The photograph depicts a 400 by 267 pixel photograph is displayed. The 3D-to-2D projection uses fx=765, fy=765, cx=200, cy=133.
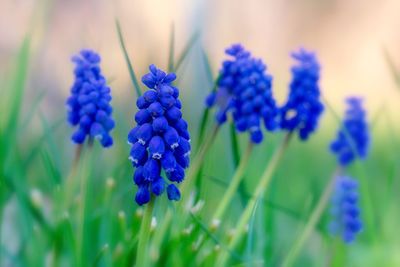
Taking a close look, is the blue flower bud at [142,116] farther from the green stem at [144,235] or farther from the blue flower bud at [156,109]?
the green stem at [144,235]

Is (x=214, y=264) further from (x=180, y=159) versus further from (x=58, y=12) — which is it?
(x=58, y=12)

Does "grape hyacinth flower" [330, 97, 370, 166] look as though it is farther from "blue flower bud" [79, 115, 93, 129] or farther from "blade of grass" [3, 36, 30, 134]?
"blade of grass" [3, 36, 30, 134]

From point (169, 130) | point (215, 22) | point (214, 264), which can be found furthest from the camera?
point (215, 22)

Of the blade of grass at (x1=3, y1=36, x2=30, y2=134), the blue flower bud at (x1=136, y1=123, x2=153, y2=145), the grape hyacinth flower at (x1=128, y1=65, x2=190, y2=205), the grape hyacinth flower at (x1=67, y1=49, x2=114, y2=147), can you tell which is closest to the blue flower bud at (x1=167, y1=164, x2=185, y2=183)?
the grape hyacinth flower at (x1=128, y1=65, x2=190, y2=205)

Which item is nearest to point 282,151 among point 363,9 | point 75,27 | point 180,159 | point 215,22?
point 180,159

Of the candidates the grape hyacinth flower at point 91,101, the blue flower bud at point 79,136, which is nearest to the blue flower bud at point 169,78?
the grape hyacinth flower at point 91,101

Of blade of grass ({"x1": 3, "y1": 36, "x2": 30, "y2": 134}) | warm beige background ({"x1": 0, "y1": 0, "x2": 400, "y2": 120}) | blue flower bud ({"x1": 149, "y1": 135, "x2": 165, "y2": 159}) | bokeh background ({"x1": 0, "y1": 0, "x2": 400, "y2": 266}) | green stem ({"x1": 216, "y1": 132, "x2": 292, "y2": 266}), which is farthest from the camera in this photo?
warm beige background ({"x1": 0, "y1": 0, "x2": 400, "y2": 120})

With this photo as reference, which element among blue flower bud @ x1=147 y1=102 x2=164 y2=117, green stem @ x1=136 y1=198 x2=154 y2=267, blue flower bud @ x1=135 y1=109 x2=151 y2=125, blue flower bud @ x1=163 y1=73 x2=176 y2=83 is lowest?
green stem @ x1=136 y1=198 x2=154 y2=267
